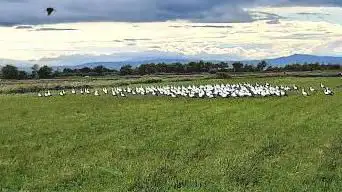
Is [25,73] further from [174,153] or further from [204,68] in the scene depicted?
[174,153]

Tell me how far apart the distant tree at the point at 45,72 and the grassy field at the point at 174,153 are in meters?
113

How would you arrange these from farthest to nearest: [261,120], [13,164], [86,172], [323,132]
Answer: [261,120]
[323,132]
[13,164]
[86,172]

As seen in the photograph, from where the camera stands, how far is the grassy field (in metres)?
18.8

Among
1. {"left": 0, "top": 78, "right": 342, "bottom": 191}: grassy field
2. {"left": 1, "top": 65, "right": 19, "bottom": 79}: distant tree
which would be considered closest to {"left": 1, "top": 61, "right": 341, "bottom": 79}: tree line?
{"left": 1, "top": 65, "right": 19, "bottom": 79}: distant tree

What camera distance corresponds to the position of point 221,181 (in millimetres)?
18703

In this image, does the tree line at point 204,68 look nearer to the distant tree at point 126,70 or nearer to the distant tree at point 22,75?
the distant tree at point 126,70

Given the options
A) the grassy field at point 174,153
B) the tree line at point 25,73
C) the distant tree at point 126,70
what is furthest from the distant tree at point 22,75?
the grassy field at point 174,153

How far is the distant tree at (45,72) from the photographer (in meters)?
152

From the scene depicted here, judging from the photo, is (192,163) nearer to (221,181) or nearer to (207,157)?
(207,157)

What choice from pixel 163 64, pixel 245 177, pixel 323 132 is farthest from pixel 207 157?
pixel 163 64

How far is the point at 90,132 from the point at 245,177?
44.7ft

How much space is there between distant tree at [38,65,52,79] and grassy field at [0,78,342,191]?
113327 millimetres

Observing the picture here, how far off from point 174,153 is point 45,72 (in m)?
132

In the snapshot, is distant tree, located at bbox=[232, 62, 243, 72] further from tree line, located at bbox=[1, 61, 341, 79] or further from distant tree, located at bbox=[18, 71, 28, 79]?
distant tree, located at bbox=[18, 71, 28, 79]
